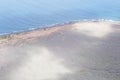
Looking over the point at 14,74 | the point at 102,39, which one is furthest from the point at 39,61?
the point at 102,39

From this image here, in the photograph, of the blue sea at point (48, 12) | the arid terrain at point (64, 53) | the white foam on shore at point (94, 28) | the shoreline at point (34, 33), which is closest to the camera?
the arid terrain at point (64, 53)

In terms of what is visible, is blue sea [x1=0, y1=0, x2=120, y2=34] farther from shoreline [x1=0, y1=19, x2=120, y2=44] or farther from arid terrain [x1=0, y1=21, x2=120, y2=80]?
arid terrain [x1=0, y1=21, x2=120, y2=80]

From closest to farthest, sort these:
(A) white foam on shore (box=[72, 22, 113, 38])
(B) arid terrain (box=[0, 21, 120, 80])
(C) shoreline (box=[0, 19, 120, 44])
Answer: (B) arid terrain (box=[0, 21, 120, 80])
(C) shoreline (box=[0, 19, 120, 44])
(A) white foam on shore (box=[72, 22, 113, 38])

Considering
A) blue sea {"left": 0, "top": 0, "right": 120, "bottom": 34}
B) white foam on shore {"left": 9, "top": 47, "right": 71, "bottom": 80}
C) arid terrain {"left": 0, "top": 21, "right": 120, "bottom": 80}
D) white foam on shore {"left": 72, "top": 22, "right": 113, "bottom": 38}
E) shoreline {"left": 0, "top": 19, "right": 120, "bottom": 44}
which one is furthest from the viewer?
blue sea {"left": 0, "top": 0, "right": 120, "bottom": 34}

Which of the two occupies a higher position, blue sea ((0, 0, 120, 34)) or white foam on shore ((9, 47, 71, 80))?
blue sea ((0, 0, 120, 34))

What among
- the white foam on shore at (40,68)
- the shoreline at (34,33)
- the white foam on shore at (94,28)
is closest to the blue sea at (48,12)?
the shoreline at (34,33)

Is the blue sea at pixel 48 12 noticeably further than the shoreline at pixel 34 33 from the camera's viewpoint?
Yes

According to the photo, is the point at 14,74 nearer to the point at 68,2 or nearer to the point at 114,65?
the point at 114,65

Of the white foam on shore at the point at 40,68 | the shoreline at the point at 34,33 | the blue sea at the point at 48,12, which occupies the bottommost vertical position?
the white foam on shore at the point at 40,68

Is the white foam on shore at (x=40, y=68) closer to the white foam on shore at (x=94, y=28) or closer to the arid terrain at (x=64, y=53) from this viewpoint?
the arid terrain at (x=64, y=53)

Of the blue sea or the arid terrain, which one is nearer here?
the arid terrain

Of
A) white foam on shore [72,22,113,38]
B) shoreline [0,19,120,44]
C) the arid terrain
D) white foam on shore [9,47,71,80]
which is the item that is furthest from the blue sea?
white foam on shore [9,47,71,80]
